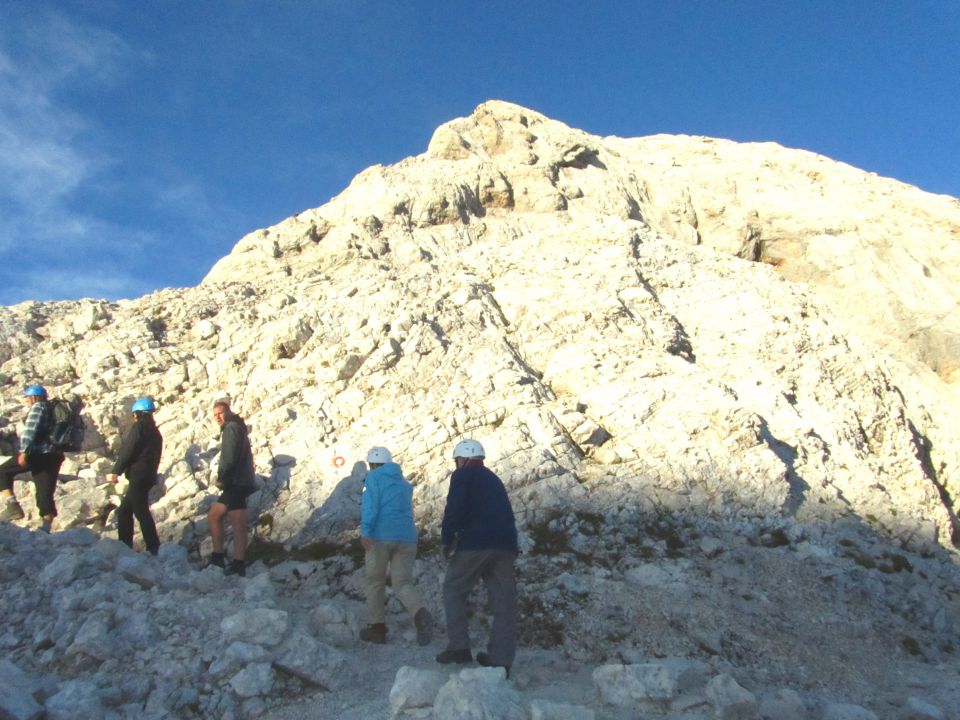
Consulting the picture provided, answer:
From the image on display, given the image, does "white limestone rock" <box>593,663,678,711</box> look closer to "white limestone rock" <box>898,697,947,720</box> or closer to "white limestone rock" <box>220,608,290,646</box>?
"white limestone rock" <box>898,697,947,720</box>

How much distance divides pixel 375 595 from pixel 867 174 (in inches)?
924

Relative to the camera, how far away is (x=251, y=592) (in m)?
7.97

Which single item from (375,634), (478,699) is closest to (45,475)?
(375,634)

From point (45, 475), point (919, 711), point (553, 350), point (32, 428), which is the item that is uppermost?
point (553, 350)

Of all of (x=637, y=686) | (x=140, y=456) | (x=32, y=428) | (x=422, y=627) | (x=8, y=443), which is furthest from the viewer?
(x=8, y=443)

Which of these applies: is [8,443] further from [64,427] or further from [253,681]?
[253,681]

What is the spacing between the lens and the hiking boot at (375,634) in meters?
7.64

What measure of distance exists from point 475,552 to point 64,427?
6.96 m

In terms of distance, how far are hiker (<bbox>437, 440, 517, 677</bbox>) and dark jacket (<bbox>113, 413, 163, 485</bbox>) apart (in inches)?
181

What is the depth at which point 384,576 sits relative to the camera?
309 inches

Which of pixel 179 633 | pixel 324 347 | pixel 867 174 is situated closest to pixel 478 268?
pixel 324 347

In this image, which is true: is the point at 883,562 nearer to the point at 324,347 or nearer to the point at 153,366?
the point at 324,347

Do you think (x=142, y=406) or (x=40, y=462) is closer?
(x=142, y=406)

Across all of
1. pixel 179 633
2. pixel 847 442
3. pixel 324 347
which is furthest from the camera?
pixel 324 347
